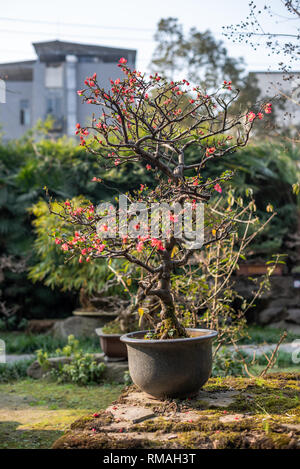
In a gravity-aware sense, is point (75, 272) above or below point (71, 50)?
below

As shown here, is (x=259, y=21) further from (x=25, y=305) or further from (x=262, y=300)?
(x=25, y=305)

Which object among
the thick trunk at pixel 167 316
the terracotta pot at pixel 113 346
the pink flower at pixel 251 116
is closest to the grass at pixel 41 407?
the terracotta pot at pixel 113 346

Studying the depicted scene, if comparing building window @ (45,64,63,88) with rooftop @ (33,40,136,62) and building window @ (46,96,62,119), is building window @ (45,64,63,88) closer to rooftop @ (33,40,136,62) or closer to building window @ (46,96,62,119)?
rooftop @ (33,40,136,62)

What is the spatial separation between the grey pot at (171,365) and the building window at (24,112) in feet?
45.0

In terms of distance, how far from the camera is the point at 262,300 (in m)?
7.59

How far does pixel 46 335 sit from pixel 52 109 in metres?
9.78

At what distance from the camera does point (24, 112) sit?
49.0 feet

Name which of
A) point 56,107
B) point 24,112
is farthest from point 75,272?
point 24,112

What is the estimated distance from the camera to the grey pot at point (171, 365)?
2.44m

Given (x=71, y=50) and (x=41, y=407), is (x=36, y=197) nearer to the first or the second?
(x=41, y=407)

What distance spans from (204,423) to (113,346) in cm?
256

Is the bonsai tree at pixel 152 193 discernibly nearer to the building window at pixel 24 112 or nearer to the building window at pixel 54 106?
the building window at pixel 54 106

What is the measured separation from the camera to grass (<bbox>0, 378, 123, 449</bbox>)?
2986mm
